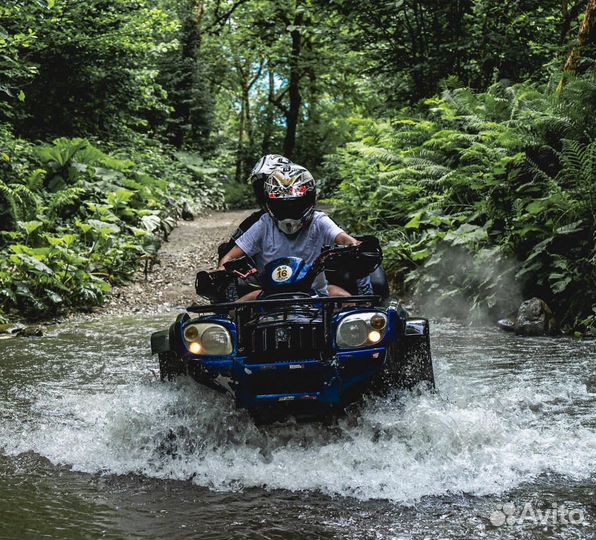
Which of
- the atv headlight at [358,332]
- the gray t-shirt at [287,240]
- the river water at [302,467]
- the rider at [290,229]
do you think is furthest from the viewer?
the gray t-shirt at [287,240]

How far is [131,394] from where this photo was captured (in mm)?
5324

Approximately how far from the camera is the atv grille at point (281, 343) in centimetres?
428

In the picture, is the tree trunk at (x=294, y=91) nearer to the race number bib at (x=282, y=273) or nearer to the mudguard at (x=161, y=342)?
the mudguard at (x=161, y=342)

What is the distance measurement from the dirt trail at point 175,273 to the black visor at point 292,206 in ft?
21.5

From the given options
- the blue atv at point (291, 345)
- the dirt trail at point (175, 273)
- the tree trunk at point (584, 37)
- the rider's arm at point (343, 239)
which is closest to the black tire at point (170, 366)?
the blue atv at point (291, 345)

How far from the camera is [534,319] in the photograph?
8.70 m

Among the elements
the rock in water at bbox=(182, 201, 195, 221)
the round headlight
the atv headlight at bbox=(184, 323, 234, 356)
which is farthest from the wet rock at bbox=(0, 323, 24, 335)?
the rock in water at bbox=(182, 201, 195, 221)

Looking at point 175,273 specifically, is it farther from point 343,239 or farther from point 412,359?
point 412,359

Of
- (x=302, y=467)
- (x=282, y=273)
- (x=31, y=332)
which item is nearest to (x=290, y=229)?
(x=282, y=273)

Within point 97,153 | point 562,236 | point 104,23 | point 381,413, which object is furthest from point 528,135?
point 104,23

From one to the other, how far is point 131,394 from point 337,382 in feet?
5.79

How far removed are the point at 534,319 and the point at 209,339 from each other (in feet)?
17.8

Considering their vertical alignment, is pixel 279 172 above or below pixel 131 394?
above

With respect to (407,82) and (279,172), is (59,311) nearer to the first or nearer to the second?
(279,172)
